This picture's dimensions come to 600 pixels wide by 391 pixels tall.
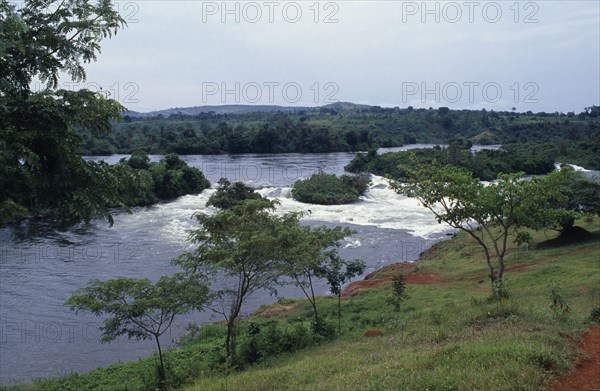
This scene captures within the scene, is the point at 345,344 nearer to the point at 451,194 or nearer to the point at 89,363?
the point at 451,194

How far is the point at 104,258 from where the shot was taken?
1307 inches

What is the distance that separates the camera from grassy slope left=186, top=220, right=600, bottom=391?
8.05 meters

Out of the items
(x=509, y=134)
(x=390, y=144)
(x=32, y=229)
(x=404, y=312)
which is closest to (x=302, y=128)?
(x=390, y=144)

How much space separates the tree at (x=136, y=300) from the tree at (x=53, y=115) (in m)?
7.55

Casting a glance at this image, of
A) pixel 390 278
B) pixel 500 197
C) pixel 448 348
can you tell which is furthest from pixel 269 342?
pixel 390 278

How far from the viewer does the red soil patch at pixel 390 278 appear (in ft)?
88.1

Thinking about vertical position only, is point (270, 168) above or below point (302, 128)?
below

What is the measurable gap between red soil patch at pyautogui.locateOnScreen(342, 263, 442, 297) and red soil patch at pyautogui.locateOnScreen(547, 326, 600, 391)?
52.5 feet

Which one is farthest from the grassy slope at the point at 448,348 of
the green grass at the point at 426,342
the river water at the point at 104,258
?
the river water at the point at 104,258

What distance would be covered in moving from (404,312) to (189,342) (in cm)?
859

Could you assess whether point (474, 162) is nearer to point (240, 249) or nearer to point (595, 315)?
point (595, 315)

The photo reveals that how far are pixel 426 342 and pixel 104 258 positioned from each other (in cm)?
2672

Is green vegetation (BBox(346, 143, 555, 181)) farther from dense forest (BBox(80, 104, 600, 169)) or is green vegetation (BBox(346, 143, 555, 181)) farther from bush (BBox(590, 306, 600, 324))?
bush (BBox(590, 306, 600, 324))

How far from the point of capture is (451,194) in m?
17.7
